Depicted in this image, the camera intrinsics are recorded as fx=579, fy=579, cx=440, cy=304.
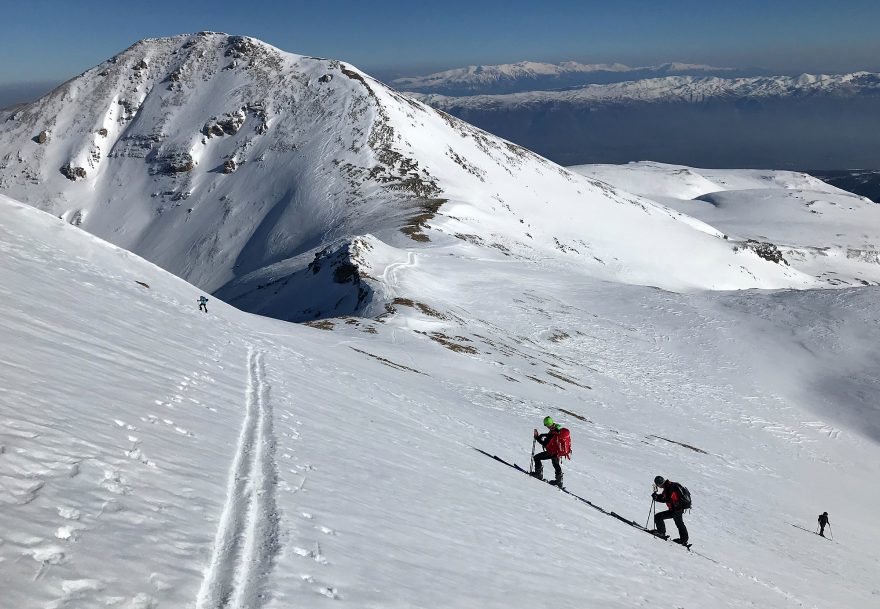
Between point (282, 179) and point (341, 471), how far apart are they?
111 meters

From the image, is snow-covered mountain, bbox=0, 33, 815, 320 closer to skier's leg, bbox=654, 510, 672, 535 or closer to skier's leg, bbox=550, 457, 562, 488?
skier's leg, bbox=550, 457, 562, 488

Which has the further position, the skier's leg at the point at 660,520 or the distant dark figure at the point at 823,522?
the distant dark figure at the point at 823,522

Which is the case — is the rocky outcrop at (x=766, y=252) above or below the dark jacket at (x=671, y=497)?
above

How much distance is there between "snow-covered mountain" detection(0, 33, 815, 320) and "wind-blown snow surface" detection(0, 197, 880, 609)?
146 ft

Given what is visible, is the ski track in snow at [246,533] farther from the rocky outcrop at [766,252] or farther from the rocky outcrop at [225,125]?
the rocky outcrop at [766,252]

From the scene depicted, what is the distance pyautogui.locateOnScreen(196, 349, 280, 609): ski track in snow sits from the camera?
5.96m

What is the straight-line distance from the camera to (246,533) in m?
7.27

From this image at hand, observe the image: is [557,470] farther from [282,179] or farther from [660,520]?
[282,179]

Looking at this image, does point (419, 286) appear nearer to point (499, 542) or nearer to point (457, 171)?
point (499, 542)

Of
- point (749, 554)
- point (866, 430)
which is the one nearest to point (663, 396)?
point (866, 430)

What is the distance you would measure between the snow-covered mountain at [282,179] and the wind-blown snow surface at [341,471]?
44.4 m

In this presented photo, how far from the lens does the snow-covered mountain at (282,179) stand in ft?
317

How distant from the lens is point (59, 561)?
207 inches

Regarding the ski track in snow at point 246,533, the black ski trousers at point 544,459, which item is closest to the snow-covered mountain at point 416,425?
the ski track in snow at point 246,533
